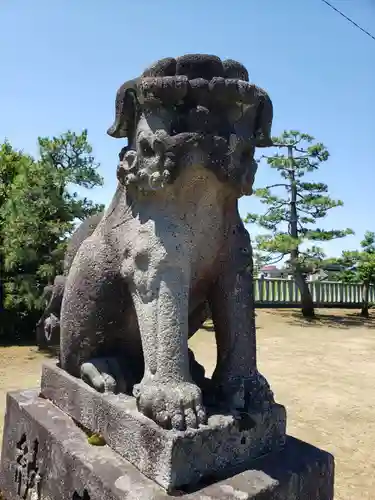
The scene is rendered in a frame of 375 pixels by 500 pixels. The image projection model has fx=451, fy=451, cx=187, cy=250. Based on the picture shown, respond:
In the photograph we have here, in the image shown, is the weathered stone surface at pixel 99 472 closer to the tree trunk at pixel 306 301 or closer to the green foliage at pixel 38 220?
the green foliage at pixel 38 220

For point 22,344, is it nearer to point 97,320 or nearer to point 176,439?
point 97,320

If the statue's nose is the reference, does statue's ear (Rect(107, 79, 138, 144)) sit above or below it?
above

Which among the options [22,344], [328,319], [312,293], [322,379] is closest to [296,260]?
[328,319]

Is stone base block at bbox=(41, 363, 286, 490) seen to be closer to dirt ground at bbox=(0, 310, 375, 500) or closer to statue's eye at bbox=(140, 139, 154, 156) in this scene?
statue's eye at bbox=(140, 139, 154, 156)

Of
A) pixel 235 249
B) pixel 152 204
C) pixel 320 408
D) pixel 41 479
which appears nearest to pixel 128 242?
pixel 152 204

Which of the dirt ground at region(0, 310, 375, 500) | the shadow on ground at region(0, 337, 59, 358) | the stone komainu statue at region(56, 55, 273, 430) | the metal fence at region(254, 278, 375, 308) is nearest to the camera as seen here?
the stone komainu statue at region(56, 55, 273, 430)

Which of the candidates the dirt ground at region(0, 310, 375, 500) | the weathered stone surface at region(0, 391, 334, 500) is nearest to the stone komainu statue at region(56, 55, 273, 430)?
the weathered stone surface at region(0, 391, 334, 500)

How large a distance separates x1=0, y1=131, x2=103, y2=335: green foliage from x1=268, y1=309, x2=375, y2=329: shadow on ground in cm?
523

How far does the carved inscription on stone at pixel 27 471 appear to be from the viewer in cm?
186

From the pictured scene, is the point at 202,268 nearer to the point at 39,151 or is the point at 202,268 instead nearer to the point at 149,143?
the point at 149,143

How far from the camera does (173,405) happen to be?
137cm

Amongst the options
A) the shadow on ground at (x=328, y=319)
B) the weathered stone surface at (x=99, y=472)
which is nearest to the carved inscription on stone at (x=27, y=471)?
the weathered stone surface at (x=99, y=472)

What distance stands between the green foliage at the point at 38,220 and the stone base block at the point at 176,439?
5.35 meters

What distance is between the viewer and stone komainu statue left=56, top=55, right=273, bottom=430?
149 cm
